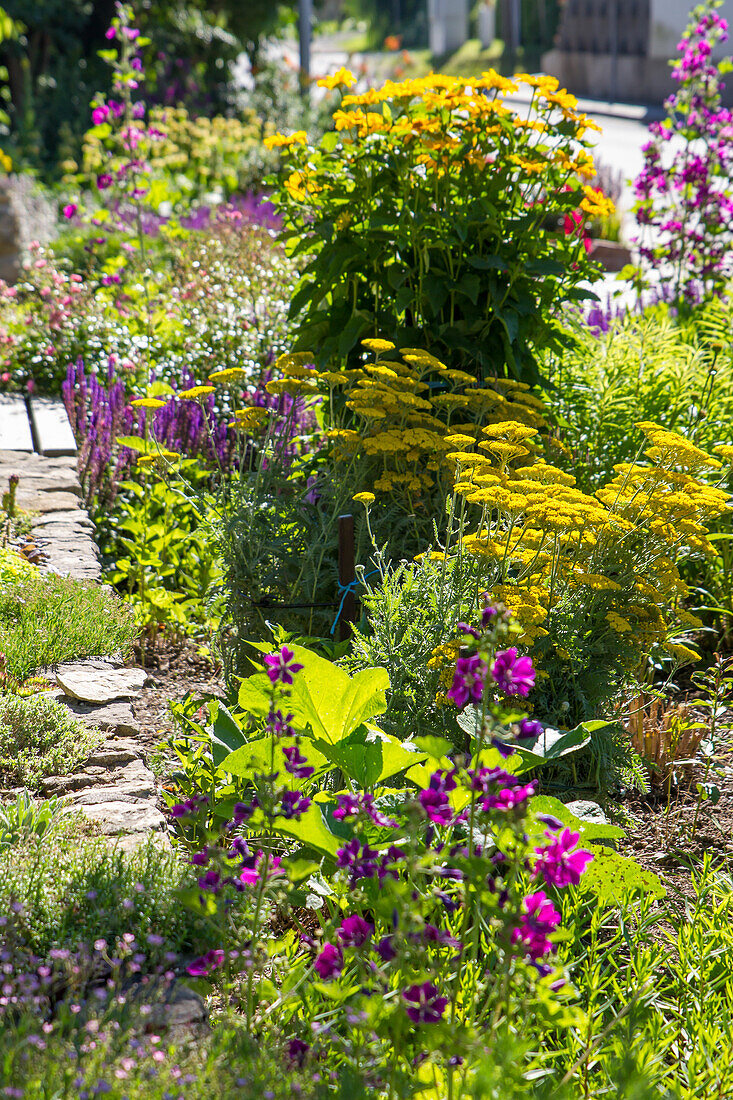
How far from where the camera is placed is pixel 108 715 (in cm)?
286

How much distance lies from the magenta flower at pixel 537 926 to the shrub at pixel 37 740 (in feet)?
4.68

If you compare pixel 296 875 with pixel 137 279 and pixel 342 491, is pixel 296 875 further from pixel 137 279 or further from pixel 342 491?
pixel 137 279

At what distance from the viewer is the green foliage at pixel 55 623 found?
9.82 ft

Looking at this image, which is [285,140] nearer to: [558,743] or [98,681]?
[98,681]

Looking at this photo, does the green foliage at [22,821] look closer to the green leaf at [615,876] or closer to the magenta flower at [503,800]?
the magenta flower at [503,800]

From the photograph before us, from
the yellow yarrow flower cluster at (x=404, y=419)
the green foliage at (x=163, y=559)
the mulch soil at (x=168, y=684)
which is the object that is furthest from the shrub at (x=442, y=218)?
the mulch soil at (x=168, y=684)

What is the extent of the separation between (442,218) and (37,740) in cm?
250

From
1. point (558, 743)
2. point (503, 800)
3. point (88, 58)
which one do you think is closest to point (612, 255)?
point (558, 743)

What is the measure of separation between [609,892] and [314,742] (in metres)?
0.77

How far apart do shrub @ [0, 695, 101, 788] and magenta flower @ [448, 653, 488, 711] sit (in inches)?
50.9

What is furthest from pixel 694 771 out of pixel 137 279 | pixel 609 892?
pixel 137 279

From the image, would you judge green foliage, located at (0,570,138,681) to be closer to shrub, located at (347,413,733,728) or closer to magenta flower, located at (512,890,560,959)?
shrub, located at (347,413,733,728)

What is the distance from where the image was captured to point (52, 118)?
15836 mm

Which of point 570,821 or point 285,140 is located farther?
point 285,140
